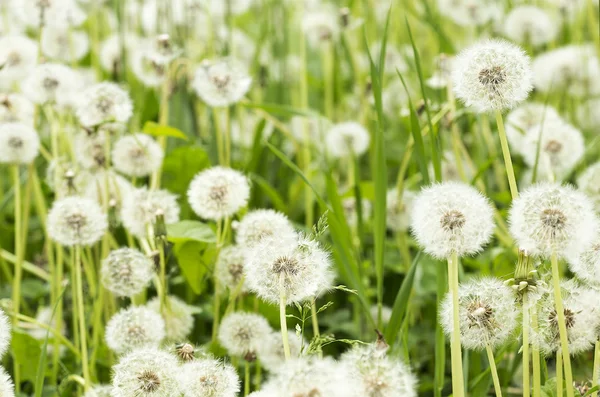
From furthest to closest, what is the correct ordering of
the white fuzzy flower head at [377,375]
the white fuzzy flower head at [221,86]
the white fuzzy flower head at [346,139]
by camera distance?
the white fuzzy flower head at [346,139], the white fuzzy flower head at [221,86], the white fuzzy flower head at [377,375]

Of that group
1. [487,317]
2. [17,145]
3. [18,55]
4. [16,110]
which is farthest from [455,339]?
[18,55]

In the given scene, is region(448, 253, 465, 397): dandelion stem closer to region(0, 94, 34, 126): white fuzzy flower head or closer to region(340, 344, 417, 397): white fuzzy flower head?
region(340, 344, 417, 397): white fuzzy flower head

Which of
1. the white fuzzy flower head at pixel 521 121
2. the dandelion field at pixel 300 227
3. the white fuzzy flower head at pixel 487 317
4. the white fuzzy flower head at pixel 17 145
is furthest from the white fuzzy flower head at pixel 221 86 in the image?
the white fuzzy flower head at pixel 487 317

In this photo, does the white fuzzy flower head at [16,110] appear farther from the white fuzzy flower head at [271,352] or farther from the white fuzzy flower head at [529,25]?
the white fuzzy flower head at [529,25]

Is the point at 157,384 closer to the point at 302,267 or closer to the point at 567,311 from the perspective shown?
the point at 302,267

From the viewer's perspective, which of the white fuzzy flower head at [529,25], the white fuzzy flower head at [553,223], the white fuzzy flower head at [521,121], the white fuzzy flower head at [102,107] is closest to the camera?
the white fuzzy flower head at [553,223]

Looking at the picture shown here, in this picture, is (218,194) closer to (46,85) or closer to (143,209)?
(143,209)
